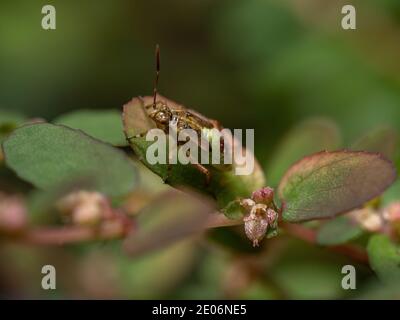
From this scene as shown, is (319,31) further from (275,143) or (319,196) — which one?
(319,196)

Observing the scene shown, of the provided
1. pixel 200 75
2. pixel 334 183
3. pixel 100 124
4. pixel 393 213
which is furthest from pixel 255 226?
pixel 200 75

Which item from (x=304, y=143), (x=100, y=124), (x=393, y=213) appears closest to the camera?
(x=393, y=213)

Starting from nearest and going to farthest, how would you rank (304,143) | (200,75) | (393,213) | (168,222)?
(168,222)
(393,213)
(304,143)
(200,75)

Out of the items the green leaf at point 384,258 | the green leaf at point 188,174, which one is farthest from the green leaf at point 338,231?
the green leaf at point 188,174

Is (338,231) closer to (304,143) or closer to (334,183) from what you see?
(334,183)

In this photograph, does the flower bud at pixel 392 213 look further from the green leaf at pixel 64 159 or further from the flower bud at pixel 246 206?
the green leaf at pixel 64 159

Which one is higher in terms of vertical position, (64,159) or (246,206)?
(64,159)

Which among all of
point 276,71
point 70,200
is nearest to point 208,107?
point 276,71

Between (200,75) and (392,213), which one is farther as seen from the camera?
(200,75)
